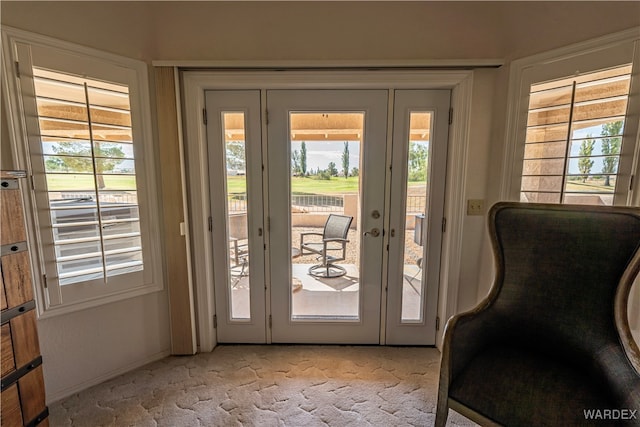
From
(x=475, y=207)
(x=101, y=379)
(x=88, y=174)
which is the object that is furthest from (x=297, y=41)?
(x=101, y=379)

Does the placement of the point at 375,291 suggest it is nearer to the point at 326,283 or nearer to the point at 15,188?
the point at 326,283

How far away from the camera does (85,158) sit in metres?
1.61

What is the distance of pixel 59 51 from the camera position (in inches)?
59.7

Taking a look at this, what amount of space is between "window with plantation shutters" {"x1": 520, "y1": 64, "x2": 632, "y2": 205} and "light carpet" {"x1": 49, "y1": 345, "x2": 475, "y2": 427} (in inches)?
54.8

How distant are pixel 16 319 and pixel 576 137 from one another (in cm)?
279

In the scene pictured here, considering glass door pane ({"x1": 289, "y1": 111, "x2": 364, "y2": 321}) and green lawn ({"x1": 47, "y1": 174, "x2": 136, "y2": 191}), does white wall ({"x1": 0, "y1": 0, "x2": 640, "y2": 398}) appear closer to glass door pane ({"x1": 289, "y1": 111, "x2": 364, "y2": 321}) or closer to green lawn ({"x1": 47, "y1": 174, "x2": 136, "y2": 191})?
glass door pane ({"x1": 289, "y1": 111, "x2": 364, "y2": 321})

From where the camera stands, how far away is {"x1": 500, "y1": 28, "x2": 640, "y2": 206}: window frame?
133 centimetres

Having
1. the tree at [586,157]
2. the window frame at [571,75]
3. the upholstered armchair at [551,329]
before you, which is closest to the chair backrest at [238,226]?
the upholstered armchair at [551,329]

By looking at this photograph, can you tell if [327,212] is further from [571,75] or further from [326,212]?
[571,75]

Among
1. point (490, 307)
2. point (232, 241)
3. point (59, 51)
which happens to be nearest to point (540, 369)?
point (490, 307)

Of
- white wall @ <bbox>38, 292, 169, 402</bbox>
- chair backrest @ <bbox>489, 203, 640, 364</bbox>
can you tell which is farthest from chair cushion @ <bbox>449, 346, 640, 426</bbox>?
white wall @ <bbox>38, 292, 169, 402</bbox>

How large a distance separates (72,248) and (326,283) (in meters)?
1.63

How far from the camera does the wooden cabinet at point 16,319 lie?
1105 mm

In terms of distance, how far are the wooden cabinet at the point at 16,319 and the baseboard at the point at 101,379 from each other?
513mm
